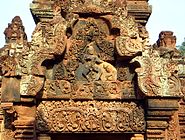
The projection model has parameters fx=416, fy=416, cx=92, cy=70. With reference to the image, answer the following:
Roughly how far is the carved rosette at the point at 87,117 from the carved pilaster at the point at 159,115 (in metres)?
0.15

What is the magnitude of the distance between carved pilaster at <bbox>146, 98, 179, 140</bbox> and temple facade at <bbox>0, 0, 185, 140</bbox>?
0.05ft

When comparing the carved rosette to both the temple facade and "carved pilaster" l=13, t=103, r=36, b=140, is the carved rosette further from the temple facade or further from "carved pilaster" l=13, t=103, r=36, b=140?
"carved pilaster" l=13, t=103, r=36, b=140

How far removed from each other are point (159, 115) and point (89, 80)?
1.25 meters

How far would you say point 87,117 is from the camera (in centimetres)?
648

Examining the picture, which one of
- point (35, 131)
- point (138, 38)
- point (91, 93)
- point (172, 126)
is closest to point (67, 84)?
point (91, 93)

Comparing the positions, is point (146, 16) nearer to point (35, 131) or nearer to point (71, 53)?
point (71, 53)

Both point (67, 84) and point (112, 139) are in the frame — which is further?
point (112, 139)

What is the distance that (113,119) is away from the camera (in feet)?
21.3

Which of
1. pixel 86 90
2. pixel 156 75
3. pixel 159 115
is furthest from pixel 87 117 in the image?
pixel 156 75

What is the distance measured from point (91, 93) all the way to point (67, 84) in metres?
0.41

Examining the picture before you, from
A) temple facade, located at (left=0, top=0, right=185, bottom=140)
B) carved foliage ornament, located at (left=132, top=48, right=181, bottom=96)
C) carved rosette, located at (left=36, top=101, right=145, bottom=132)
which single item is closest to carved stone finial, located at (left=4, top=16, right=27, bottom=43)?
temple facade, located at (left=0, top=0, right=185, bottom=140)

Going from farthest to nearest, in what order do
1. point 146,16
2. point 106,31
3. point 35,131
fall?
point 146,16 → point 106,31 → point 35,131

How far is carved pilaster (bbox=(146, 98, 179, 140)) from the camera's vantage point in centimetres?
627

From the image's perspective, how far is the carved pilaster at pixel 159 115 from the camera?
6.27 metres
